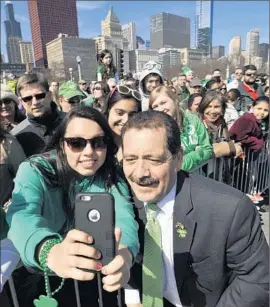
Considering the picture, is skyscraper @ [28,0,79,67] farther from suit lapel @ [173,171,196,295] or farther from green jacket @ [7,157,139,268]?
suit lapel @ [173,171,196,295]

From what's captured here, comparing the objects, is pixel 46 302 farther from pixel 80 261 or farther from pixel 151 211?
pixel 151 211

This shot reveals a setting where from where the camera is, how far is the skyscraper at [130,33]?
13.7 feet

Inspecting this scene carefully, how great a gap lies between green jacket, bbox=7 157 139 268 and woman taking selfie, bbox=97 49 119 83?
4226mm

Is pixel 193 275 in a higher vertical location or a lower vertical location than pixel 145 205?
lower

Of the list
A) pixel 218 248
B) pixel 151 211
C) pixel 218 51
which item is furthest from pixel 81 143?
pixel 218 51

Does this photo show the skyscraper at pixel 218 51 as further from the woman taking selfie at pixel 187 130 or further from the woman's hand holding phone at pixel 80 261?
the woman's hand holding phone at pixel 80 261

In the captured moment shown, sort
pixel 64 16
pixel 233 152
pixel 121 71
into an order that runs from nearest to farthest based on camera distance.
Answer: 1. pixel 64 16
2. pixel 233 152
3. pixel 121 71

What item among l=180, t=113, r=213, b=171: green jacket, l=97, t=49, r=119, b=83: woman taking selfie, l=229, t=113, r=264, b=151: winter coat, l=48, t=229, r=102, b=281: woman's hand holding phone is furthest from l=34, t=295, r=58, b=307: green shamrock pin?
l=97, t=49, r=119, b=83: woman taking selfie

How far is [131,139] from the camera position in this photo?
1.80 metres

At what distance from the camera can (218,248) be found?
1.77m

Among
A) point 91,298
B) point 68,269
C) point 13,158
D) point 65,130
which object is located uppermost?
point 65,130

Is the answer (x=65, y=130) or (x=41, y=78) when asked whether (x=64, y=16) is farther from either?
(x=65, y=130)

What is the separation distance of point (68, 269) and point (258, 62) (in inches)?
1680

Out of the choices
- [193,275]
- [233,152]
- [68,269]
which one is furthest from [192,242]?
[233,152]
